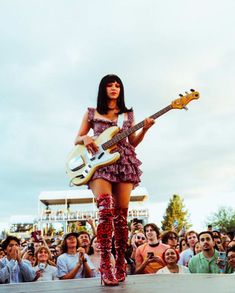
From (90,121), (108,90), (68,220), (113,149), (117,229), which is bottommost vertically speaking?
(117,229)

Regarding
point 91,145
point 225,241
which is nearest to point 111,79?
point 91,145

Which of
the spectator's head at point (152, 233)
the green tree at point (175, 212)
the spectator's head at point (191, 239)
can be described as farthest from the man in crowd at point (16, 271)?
the green tree at point (175, 212)

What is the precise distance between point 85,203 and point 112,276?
35124 mm

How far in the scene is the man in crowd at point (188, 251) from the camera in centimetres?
688

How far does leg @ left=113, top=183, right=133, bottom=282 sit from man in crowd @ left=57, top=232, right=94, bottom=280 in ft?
5.73

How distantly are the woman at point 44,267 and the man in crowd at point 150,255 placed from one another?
1257 mm

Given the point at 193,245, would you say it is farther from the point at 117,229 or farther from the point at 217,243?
the point at 117,229

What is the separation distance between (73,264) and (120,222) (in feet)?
7.05

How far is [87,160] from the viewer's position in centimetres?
350

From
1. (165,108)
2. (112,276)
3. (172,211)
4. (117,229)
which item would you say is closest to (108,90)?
(165,108)

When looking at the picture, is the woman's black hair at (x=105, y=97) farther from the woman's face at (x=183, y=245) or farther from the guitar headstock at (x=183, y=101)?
the woman's face at (x=183, y=245)

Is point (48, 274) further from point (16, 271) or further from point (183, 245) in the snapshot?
point (183, 245)

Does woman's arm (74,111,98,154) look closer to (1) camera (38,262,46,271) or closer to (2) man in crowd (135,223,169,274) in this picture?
(2) man in crowd (135,223,169,274)

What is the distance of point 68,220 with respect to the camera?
1310 inches
